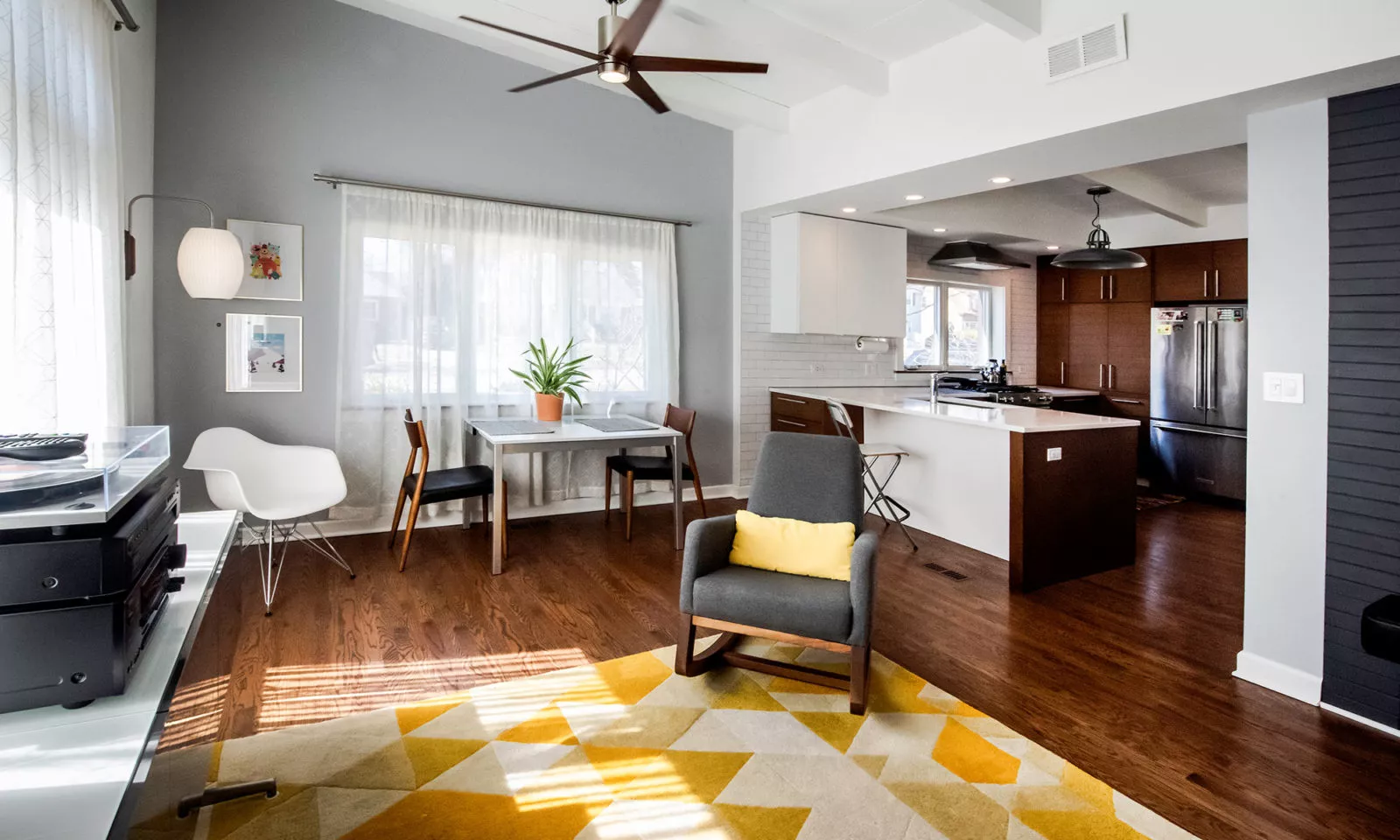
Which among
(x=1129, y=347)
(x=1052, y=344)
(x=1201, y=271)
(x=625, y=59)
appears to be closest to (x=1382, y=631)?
(x=625, y=59)

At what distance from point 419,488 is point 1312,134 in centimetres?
426

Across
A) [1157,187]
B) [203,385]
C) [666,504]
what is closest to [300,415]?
[203,385]

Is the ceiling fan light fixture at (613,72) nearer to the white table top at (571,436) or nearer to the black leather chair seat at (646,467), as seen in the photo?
the white table top at (571,436)

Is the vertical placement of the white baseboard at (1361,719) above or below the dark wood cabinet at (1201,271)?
below

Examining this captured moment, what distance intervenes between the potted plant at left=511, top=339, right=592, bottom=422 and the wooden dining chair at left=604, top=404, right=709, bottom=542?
0.54 metres

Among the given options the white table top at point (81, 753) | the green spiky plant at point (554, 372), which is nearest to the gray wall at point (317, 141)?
the green spiky plant at point (554, 372)

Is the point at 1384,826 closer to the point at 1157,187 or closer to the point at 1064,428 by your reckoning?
the point at 1064,428

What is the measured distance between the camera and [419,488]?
397 cm

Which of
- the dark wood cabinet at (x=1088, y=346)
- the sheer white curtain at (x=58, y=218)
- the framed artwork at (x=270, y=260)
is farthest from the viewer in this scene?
the dark wood cabinet at (x=1088, y=346)

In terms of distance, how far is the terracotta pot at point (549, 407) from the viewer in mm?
4645

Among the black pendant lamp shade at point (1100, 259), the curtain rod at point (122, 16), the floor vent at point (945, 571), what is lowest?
the floor vent at point (945, 571)

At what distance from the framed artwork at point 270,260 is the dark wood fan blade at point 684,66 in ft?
7.95

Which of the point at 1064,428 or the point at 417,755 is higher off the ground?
the point at 1064,428

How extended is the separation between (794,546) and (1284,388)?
1906mm
